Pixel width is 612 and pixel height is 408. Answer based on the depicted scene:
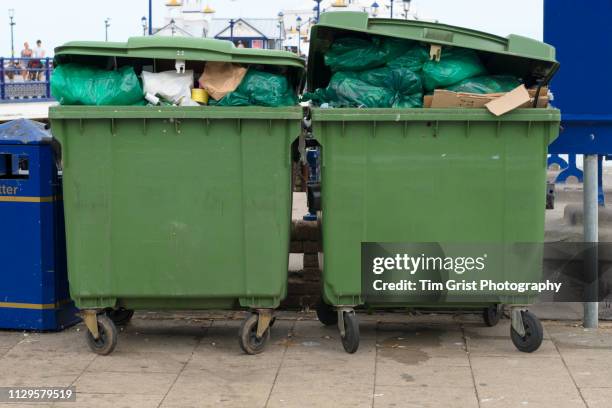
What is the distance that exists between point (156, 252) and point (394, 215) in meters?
1.37

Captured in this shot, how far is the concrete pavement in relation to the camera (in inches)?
217

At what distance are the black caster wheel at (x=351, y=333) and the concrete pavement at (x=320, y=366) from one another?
0.17 feet

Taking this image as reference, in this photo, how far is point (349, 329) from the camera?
625 centimetres

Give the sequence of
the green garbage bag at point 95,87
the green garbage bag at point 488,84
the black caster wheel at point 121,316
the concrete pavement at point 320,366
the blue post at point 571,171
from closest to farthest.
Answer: the concrete pavement at point 320,366 → the green garbage bag at point 95,87 → the green garbage bag at point 488,84 → the black caster wheel at point 121,316 → the blue post at point 571,171

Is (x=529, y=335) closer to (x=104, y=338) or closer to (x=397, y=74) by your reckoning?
(x=397, y=74)

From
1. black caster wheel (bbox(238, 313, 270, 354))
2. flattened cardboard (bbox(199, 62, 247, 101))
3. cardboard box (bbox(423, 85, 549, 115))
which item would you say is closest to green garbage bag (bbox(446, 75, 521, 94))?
cardboard box (bbox(423, 85, 549, 115))

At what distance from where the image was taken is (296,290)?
24.1 feet

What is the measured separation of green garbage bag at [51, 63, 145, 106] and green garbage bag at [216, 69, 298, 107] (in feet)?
1.66

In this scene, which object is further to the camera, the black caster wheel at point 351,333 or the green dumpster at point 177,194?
the black caster wheel at point 351,333

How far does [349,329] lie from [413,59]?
1613 mm

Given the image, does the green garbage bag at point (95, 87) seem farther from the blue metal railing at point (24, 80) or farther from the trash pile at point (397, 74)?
the blue metal railing at point (24, 80)

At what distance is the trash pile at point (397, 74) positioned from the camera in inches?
248

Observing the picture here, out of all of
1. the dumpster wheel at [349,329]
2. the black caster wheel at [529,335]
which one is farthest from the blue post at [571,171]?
the dumpster wheel at [349,329]

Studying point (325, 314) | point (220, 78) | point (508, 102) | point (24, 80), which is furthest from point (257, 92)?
point (24, 80)
